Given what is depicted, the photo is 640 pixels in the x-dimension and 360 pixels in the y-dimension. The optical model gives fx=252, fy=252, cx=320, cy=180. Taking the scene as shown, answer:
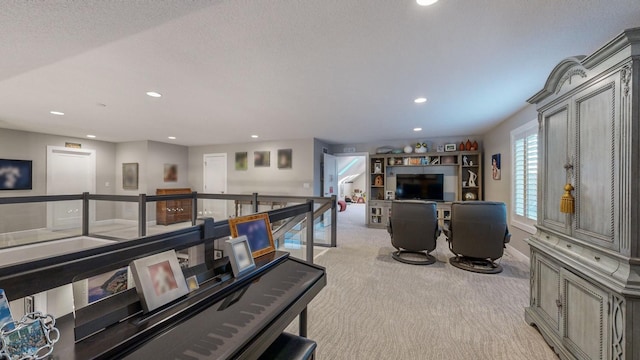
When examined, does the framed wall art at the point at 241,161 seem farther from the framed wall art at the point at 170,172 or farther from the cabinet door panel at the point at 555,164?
the cabinet door panel at the point at 555,164

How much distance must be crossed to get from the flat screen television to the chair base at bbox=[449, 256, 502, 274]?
264 cm

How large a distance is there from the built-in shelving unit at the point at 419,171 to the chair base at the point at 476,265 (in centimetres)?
227

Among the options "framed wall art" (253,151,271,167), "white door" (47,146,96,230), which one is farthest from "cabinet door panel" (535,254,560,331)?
"white door" (47,146,96,230)

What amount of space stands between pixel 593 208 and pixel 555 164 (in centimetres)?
53

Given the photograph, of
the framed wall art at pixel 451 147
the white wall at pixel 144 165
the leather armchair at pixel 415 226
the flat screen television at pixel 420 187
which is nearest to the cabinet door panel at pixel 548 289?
the leather armchair at pixel 415 226

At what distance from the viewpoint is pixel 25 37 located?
1.89 m

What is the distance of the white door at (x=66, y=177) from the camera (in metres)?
5.11

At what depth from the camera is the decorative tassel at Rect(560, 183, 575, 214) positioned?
1.74 metres

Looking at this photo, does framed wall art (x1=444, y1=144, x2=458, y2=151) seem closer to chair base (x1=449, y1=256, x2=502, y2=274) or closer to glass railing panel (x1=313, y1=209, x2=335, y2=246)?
chair base (x1=449, y1=256, x2=502, y2=274)

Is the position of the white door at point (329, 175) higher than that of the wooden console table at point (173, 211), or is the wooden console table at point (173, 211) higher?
the white door at point (329, 175)

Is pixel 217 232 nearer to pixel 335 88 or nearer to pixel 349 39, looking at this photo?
pixel 349 39

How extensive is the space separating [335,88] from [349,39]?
104 centimetres

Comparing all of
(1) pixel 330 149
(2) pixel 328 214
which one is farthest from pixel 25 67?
(1) pixel 330 149

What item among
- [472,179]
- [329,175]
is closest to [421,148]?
[472,179]
